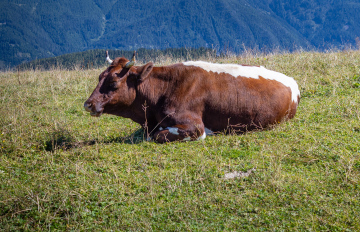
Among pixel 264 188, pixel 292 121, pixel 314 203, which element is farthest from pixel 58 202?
pixel 292 121

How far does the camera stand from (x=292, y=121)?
904 cm

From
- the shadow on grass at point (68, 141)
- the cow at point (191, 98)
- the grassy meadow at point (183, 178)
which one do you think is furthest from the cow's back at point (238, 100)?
the shadow on grass at point (68, 141)

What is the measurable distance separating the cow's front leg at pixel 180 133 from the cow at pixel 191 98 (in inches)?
1.3

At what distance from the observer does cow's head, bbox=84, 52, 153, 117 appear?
8391mm

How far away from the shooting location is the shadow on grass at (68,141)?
26.0 ft

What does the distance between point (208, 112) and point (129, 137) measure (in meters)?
2.12

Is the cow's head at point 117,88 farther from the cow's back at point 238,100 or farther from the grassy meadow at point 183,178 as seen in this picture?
the cow's back at point 238,100

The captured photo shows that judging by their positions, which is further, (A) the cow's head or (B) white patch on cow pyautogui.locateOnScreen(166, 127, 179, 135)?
(A) the cow's head

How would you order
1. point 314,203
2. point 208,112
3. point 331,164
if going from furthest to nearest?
1. point 208,112
2. point 331,164
3. point 314,203

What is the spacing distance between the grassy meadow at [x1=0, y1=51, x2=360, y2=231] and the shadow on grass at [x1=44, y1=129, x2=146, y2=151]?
1.3 inches

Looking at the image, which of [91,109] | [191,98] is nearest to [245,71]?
[191,98]

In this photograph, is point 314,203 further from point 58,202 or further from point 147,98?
point 147,98

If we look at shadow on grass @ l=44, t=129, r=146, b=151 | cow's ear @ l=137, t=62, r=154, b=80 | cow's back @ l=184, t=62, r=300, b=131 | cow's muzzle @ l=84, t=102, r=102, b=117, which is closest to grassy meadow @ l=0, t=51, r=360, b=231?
shadow on grass @ l=44, t=129, r=146, b=151

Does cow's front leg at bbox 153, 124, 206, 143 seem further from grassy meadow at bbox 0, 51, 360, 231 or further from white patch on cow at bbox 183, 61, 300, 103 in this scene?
white patch on cow at bbox 183, 61, 300, 103
